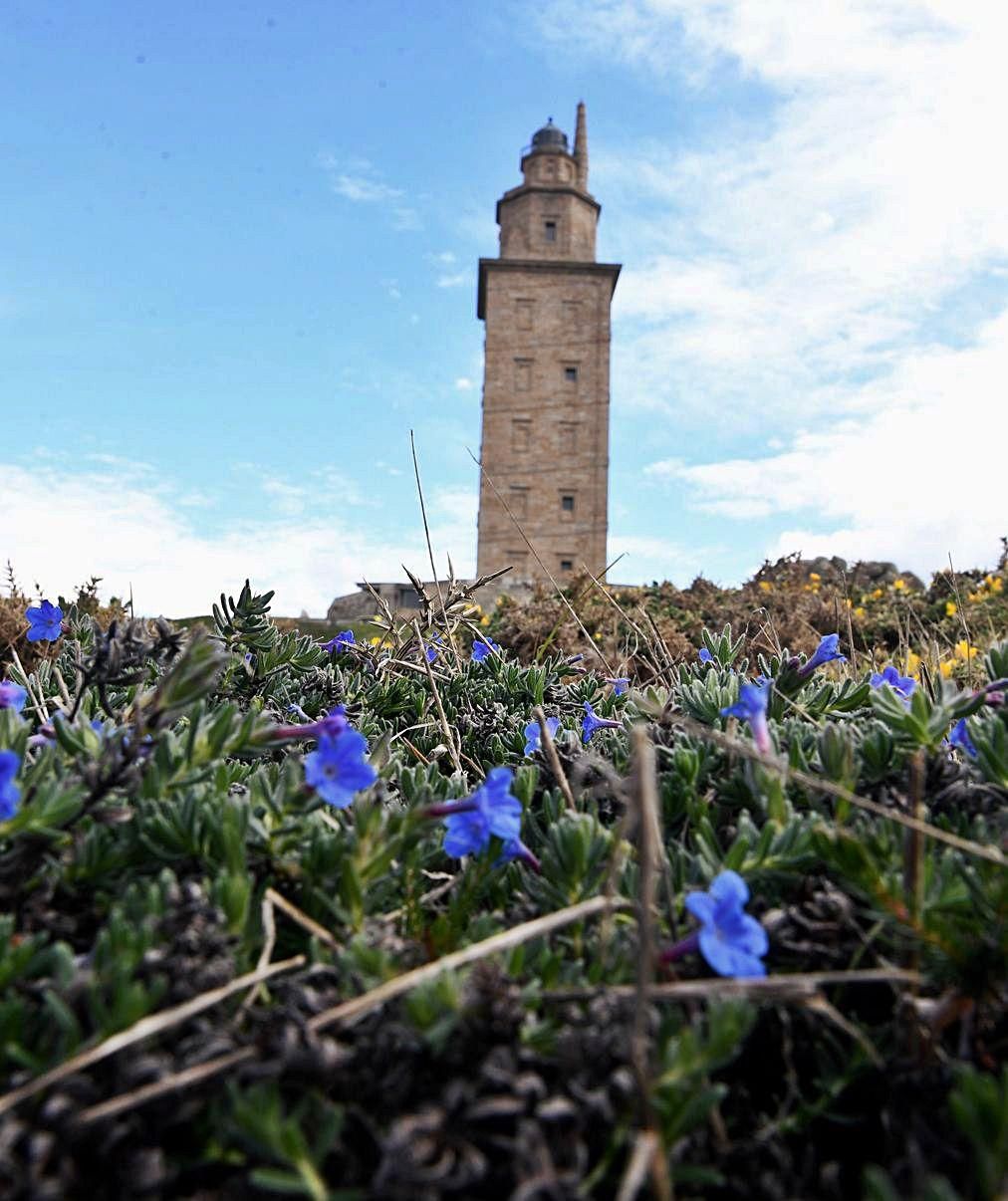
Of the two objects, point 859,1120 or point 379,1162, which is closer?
point 379,1162

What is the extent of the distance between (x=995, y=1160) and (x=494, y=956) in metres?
0.53

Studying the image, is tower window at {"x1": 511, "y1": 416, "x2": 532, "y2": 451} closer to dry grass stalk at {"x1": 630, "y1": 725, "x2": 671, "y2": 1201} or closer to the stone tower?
the stone tower

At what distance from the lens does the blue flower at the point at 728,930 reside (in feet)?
3.28

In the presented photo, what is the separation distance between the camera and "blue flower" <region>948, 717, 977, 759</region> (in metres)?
1.58

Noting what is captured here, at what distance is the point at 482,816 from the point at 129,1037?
0.48 m

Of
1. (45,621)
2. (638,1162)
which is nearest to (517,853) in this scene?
(638,1162)

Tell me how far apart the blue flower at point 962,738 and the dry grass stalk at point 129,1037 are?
121cm

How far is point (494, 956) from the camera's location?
109cm

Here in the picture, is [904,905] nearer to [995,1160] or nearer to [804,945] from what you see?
[804,945]

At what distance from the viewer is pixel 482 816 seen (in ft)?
4.03

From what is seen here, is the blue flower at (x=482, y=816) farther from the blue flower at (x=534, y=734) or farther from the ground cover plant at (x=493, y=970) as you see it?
the blue flower at (x=534, y=734)

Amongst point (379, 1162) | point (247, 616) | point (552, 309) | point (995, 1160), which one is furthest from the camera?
Answer: point (552, 309)

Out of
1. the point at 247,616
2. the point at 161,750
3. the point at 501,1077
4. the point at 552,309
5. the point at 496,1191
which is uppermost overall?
the point at 552,309

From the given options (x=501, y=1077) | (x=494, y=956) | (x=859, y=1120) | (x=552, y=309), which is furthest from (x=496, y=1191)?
(x=552, y=309)
